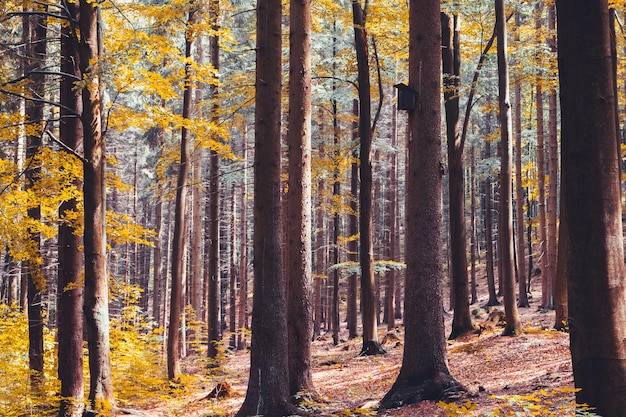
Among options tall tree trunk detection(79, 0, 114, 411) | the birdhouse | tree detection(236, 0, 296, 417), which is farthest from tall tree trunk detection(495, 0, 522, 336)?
tall tree trunk detection(79, 0, 114, 411)

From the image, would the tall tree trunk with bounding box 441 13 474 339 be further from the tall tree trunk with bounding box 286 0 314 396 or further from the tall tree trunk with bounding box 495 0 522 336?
the tall tree trunk with bounding box 286 0 314 396

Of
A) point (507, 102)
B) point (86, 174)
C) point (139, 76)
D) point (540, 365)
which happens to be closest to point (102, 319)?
point (86, 174)

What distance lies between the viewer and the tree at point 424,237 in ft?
24.3

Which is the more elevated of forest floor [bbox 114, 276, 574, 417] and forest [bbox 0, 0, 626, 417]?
forest [bbox 0, 0, 626, 417]

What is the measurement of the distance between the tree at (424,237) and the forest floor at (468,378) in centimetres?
42

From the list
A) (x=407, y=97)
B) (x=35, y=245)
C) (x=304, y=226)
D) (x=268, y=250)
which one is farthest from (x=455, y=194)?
(x=35, y=245)

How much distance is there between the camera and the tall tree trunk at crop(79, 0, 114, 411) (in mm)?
8719

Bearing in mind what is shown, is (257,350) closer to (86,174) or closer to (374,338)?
(86,174)

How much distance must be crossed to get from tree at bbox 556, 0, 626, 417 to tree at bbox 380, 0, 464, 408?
11.8ft

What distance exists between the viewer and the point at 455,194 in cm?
1435

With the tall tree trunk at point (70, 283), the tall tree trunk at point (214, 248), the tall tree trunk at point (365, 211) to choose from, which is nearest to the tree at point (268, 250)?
the tall tree trunk at point (70, 283)

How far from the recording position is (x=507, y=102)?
40.5 feet

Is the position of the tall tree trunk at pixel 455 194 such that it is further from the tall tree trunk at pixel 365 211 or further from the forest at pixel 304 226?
the tall tree trunk at pixel 365 211

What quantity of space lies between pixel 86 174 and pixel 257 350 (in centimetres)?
399
